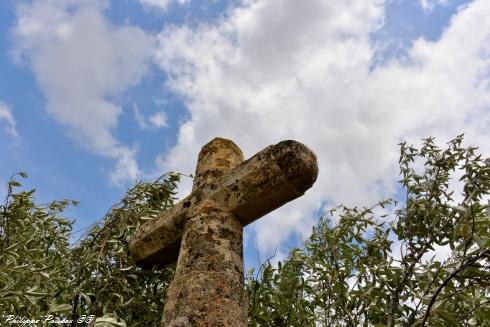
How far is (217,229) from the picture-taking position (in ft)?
8.62

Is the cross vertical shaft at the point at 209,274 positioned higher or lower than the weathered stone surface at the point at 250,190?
lower

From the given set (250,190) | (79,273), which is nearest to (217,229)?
(250,190)

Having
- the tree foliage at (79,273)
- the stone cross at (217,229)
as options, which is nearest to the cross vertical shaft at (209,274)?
the stone cross at (217,229)

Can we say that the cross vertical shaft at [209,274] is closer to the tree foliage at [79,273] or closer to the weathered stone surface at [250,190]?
the weathered stone surface at [250,190]

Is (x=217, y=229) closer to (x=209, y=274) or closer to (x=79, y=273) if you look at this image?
(x=209, y=274)

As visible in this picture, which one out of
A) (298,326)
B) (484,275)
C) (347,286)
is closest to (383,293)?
(347,286)

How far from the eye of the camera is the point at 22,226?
337cm

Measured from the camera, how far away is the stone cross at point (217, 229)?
2248 millimetres

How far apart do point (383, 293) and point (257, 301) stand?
3.82 feet

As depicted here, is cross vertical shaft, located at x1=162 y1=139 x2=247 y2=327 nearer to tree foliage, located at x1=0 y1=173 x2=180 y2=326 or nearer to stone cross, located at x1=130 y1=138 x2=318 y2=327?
stone cross, located at x1=130 y1=138 x2=318 y2=327

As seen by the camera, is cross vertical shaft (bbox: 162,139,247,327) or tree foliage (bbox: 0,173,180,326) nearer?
cross vertical shaft (bbox: 162,139,247,327)

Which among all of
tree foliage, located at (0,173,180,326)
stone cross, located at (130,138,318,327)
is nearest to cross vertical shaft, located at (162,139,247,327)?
stone cross, located at (130,138,318,327)

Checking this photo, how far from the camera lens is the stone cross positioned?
7.38 ft

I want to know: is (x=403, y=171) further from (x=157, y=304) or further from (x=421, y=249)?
(x=157, y=304)
